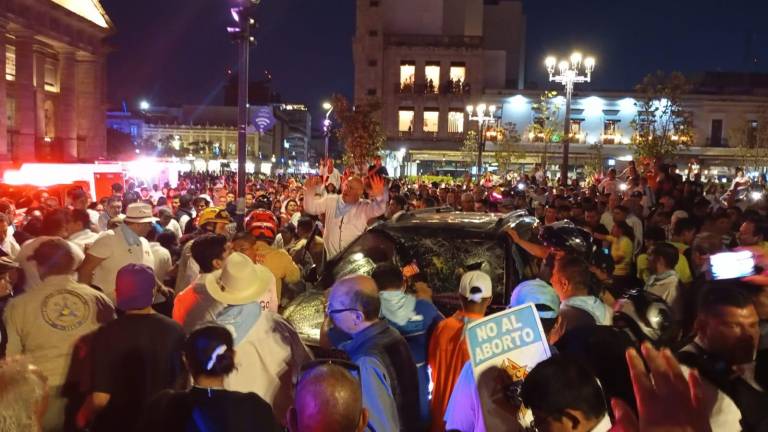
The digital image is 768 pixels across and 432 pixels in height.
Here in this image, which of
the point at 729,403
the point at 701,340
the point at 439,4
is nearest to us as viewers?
the point at 729,403

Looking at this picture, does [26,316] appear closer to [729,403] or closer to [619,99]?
[729,403]

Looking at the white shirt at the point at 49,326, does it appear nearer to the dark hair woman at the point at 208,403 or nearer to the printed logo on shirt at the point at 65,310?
the printed logo on shirt at the point at 65,310

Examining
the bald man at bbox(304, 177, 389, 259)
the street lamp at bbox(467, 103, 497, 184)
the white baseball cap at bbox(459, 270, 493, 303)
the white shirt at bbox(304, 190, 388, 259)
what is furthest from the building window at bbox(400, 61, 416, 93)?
the white baseball cap at bbox(459, 270, 493, 303)

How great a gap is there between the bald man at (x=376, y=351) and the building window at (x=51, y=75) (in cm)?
5381

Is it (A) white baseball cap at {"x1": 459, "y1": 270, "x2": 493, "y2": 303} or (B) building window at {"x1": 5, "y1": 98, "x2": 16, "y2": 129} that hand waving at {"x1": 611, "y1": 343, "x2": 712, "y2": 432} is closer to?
(A) white baseball cap at {"x1": 459, "y1": 270, "x2": 493, "y2": 303}

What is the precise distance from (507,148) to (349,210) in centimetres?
3811

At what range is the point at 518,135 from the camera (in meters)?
49.6

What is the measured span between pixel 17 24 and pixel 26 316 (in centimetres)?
4156

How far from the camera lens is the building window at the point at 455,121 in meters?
51.4

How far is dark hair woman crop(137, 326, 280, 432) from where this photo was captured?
117 inches

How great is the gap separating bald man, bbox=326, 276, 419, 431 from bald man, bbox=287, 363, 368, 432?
80 cm

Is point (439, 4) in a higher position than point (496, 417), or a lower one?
higher

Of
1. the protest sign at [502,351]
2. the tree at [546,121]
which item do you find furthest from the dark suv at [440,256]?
the tree at [546,121]

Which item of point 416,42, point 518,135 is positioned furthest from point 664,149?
point 416,42
